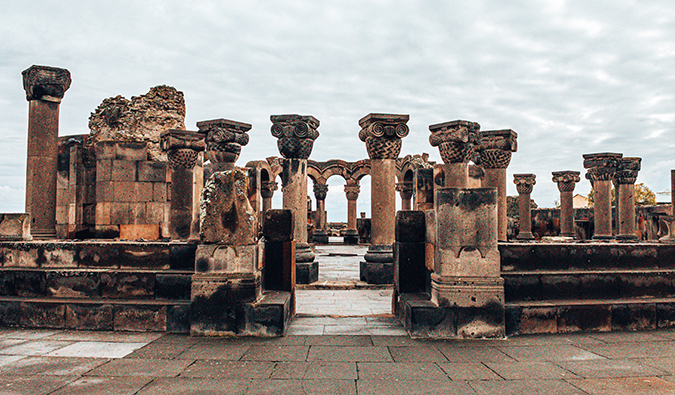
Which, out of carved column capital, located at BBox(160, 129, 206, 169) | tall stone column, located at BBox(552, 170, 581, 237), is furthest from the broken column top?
tall stone column, located at BBox(552, 170, 581, 237)

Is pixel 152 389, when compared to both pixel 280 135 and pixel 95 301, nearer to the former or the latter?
pixel 95 301

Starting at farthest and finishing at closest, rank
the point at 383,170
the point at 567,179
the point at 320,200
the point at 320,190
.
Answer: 1. the point at 320,200
2. the point at 320,190
3. the point at 567,179
4. the point at 383,170

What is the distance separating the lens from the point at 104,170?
12320mm

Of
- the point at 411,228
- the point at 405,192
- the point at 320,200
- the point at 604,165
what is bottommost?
the point at 411,228

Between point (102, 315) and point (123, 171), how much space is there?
842 centimetres

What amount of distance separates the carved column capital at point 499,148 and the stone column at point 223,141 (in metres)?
5.95

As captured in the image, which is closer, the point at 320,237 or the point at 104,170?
the point at 104,170

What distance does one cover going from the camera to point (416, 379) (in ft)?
11.2

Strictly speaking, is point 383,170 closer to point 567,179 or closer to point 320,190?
point 567,179

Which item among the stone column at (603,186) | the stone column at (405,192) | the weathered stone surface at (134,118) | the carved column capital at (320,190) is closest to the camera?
the weathered stone surface at (134,118)

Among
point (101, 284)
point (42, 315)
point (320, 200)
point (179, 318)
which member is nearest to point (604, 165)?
point (320, 200)

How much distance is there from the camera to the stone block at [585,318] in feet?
15.9

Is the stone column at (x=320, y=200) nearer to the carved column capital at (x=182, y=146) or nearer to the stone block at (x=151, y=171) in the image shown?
the stone block at (x=151, y=171)

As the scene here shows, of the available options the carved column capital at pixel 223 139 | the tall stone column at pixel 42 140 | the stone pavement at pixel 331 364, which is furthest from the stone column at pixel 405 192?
the stone pavement at pixel 331 364
